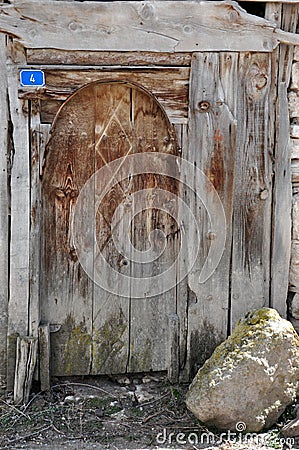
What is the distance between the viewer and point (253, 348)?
13.6ft

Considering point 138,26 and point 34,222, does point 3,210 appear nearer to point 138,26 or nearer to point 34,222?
point 34,222

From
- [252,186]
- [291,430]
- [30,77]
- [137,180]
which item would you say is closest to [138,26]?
[30,77]

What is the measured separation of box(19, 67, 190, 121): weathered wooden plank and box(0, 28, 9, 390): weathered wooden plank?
0.52 ft

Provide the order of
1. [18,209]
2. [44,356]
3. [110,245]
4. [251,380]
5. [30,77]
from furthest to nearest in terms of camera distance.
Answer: [110,245], [44,356], [18,209], [30,77], [251,380]

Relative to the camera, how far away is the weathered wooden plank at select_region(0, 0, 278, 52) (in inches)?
167

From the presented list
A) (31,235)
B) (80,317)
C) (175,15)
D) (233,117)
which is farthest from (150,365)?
(175,15)

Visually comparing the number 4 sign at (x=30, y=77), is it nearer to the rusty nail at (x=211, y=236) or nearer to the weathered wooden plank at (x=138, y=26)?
the weathered wooden plank at (x=138, y=26)

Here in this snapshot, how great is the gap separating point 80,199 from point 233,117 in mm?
1163

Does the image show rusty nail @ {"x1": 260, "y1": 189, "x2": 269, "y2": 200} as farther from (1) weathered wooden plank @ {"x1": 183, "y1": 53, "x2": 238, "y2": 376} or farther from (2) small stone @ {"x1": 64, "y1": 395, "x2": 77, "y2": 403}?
(2) small stone @ {"x1": 64, "y1": 395, "x2": 77, "y2": 403}

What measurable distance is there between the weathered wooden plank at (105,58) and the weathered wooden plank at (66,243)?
0.23 metres

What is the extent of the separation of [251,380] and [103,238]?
137 centimetres

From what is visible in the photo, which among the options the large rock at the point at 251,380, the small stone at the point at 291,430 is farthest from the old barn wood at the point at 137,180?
the small stone at the point at 291,430

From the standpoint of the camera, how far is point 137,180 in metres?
4.61

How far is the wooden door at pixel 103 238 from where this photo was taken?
4.49 m
